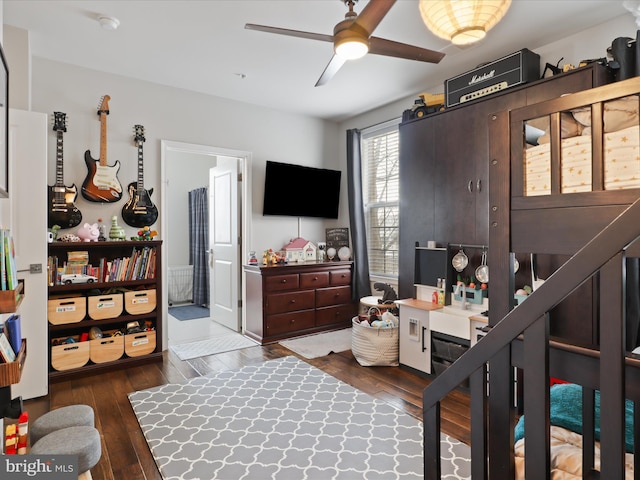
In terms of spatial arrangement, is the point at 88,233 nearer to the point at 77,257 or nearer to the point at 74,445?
the point at 77,257

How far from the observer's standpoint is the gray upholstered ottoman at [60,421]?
5.91ft

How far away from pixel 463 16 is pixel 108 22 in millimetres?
2486

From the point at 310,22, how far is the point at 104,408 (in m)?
3.12

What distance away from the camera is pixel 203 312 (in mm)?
5785

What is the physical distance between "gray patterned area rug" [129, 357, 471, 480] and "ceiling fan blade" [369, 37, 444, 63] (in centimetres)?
230

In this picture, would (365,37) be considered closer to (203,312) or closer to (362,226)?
(362,226)

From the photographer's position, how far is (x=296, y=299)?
4309mm

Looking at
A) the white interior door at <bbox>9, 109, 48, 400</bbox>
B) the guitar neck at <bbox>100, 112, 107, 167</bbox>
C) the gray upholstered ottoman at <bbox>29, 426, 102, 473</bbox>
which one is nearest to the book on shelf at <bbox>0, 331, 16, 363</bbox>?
the gray upholstered ottoman at <bbox>29, 426, 102, 473</bbox>

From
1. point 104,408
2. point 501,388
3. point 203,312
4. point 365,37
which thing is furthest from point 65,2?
point 203,312

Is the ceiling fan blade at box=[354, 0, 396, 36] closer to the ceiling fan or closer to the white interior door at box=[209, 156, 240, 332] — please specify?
the ceiling fan

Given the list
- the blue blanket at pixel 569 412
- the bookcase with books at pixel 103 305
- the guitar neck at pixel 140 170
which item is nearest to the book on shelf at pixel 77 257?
the bookcase with books at pixel 103 305

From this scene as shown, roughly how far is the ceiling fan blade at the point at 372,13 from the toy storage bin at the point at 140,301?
2.89m

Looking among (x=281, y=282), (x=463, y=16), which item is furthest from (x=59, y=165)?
(x=463, y=16)

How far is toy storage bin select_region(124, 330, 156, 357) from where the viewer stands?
3377mm
